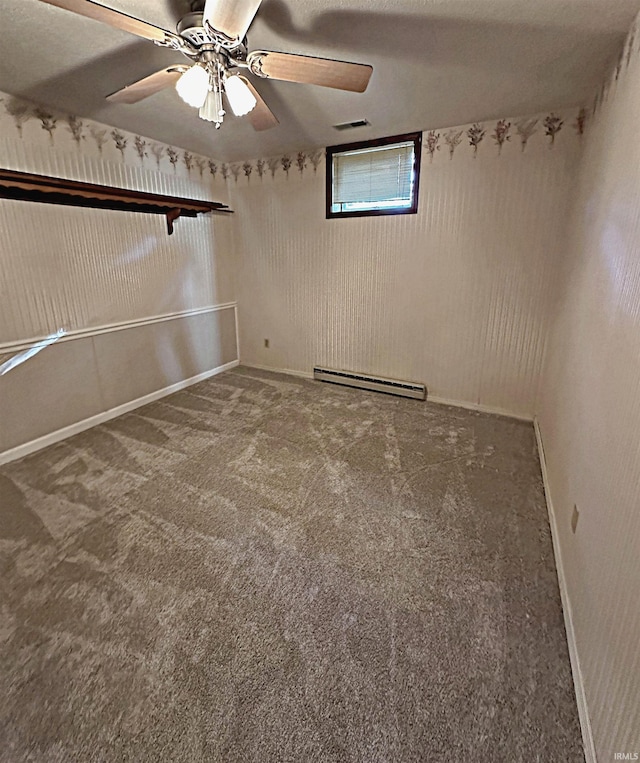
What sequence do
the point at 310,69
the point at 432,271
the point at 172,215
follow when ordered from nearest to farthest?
the point at 310,69
the point at 432,271
the point at 172,215

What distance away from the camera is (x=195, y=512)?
2.11 meters

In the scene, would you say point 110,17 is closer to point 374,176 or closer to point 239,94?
point 239,94

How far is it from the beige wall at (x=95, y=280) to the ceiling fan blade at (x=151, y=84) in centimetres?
112

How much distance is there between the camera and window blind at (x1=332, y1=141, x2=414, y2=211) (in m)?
3.34

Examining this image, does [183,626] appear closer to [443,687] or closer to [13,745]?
[13,745]

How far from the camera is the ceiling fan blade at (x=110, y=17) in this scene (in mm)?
1249

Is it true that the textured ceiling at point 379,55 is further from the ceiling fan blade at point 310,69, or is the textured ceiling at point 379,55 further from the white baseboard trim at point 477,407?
the white baseboard trim at point 477,407

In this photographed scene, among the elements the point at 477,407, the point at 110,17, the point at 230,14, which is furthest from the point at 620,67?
the point at 477,407

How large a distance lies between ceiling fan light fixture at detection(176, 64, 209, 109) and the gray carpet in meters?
1.99

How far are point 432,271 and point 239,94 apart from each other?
2160mm

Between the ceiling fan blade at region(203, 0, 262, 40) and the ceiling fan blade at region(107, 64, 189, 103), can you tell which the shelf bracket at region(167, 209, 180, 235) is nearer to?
the ceiling fan blade at region(107, 64, 189, 103)

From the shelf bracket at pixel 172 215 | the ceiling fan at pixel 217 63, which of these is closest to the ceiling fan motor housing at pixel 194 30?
the ceiling fan at pixel 217 63

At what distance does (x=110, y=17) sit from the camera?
133cm

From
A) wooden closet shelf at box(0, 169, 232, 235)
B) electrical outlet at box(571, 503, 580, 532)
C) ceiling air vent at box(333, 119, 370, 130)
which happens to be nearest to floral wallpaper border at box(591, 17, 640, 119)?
ceiling air vent at box(333, 119, 370, 130)
